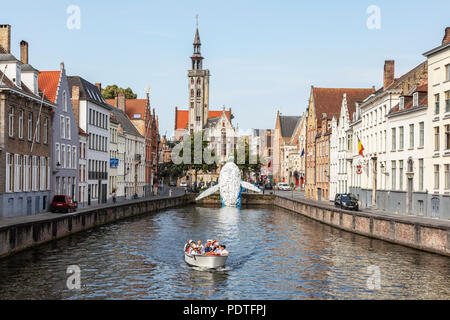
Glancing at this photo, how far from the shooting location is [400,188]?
5609cm

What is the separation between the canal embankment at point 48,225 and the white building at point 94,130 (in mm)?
8737

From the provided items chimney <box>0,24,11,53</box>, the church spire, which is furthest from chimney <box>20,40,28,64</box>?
the church spire

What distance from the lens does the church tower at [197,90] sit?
16512 centimetres

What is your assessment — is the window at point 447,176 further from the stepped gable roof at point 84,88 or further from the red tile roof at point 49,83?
the stepped gable roof at point 84,88

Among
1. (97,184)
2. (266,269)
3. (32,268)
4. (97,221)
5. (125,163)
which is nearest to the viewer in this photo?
(32,268)

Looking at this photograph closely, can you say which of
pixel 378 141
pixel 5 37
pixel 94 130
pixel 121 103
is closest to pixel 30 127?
pixel 5 37

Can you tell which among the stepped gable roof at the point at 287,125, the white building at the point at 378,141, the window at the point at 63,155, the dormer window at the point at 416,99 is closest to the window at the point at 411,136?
the dormer window at the point at 416,99

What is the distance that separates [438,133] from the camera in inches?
1932
